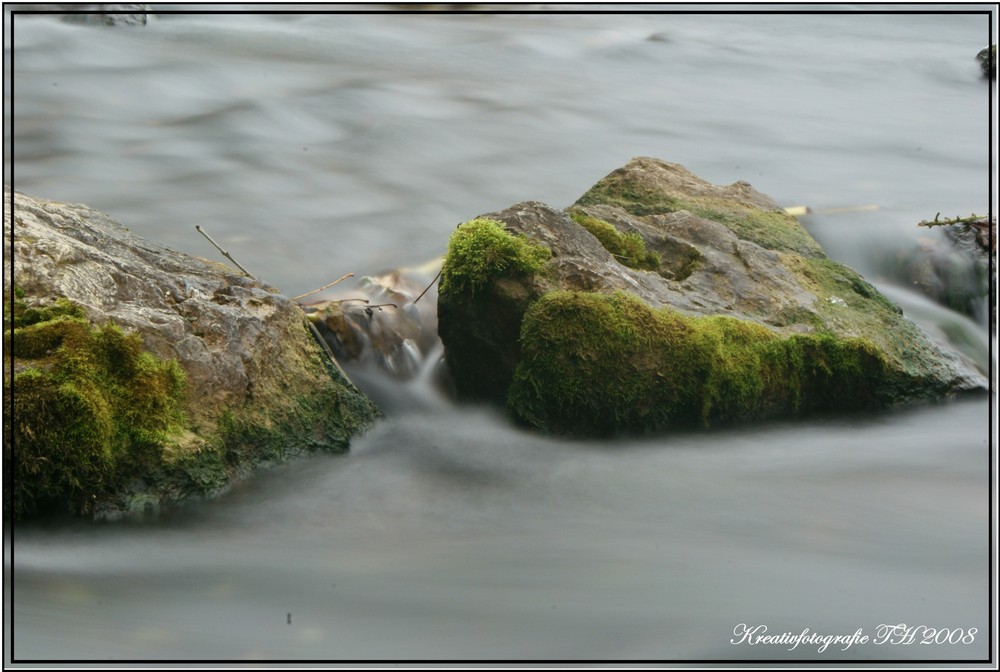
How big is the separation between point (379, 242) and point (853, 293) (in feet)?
10.5

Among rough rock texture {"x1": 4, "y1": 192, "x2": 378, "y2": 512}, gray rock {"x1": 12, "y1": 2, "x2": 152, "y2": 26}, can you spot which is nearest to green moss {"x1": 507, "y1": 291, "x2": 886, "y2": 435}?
rough rock texture {"x1": 4, "y1": 192, "x2": 378, "y2": 512}

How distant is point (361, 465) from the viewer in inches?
203

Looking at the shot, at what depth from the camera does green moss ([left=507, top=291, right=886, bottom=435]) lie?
5.38 meters

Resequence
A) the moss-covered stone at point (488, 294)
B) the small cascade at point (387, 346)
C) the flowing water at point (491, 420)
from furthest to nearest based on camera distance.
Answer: the small cascade at point (387, 346) → the moss-covered stone at point (488, 294) → the flowing water at point (491, 420)

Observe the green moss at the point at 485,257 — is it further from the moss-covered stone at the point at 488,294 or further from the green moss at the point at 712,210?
the green moss at the point at 712,210

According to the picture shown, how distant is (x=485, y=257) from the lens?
18.2 ft

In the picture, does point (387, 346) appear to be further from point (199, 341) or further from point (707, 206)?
point (707, 206)

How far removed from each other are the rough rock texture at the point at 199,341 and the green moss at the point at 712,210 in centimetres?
241

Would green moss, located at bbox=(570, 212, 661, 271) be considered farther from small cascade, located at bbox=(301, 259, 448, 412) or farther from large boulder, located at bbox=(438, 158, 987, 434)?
small cascade, located at bbox=(301, 259, 448, 412)

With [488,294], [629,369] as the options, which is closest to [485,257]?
[488,294]

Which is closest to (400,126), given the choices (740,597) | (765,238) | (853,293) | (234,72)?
(234,72)

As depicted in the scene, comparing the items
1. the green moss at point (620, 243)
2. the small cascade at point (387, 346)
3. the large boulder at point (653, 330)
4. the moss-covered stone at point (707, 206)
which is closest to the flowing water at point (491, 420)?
the small cascade at point (387, 346)

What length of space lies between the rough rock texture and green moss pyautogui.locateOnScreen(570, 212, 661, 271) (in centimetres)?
169

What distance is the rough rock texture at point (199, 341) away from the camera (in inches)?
184
